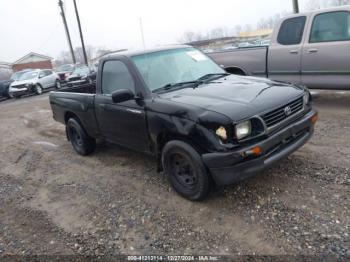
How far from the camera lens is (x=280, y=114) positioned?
11.9 ft

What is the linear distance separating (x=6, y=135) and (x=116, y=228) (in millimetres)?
6862

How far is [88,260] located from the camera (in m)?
3.10

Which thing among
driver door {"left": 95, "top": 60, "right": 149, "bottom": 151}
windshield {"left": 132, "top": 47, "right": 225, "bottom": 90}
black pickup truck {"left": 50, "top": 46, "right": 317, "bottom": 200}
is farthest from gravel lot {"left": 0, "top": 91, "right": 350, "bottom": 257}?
windshield {"left": 132, "top": 47, "right": 225, "bottom": 90}

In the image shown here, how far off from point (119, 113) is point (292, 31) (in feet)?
15.5

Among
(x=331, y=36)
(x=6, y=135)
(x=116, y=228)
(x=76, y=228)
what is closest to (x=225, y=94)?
(x=116, y=228)

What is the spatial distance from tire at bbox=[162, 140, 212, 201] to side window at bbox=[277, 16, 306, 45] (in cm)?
472

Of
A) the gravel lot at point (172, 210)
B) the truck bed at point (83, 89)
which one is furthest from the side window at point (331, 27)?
the truck bed at point (83, 89)

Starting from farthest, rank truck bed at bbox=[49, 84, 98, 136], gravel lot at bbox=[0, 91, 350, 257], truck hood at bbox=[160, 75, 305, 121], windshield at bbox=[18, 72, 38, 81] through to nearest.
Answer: windshield at bbox=[18, 72, 38, 81]
truck bed at bbox=[49, 84, 98, 136]
truck hood at bbox=[160, 75, 305, 121]
gravel lot at bbox=[0, 91, 350, 257]

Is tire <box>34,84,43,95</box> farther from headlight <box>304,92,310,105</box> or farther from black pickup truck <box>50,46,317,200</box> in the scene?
headlight <box>304,92,310,105</box>

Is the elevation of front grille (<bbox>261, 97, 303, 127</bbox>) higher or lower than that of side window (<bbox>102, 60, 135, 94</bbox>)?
lower

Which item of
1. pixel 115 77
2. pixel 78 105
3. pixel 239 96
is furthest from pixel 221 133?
pixel 78 105

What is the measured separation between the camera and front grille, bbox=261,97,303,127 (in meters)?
3.48

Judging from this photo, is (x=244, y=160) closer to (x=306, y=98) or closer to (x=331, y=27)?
(x=306, y=98)

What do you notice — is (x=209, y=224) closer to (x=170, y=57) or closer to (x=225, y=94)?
(x=225, y=94)
